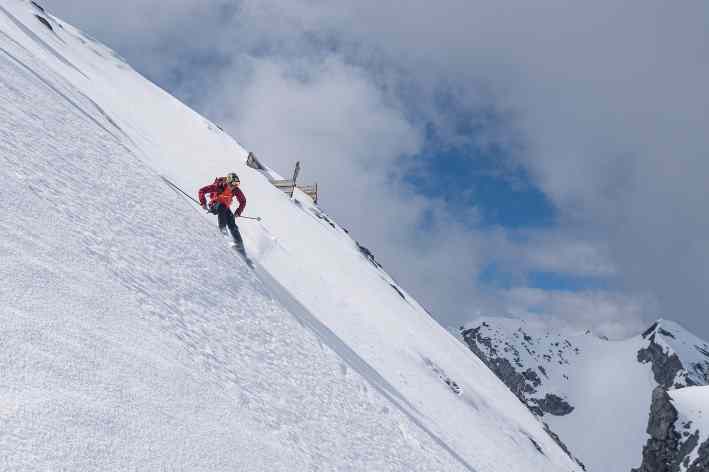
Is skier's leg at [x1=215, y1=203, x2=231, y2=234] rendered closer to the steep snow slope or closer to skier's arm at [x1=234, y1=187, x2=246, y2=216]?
the steep snow slope

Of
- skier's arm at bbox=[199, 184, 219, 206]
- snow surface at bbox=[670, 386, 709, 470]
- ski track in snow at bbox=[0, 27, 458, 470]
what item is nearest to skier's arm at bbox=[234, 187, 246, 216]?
skier's arm at bbox=[199, 184, 219, 206]

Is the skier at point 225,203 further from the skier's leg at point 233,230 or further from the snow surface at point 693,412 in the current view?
the snow surface at point 693,412

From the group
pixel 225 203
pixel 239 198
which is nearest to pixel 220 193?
pixel 225 203

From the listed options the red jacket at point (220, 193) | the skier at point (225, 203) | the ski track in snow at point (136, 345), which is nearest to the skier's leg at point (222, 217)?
Result: the skier at point (225, 203)

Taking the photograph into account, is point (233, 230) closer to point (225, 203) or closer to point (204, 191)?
point (225, 203)

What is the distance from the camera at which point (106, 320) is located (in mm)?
6051

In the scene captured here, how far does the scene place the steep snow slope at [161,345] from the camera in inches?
176

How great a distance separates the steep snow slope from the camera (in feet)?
14.7

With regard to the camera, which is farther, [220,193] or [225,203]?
[220,193]

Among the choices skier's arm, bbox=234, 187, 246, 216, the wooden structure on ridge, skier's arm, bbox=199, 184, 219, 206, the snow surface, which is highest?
the snow surface

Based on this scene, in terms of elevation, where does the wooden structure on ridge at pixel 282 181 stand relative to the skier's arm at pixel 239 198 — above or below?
above

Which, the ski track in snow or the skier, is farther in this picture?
the skier

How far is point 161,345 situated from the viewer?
6477 millimetres

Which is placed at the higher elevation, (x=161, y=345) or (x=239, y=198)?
(x=239, y=198)
